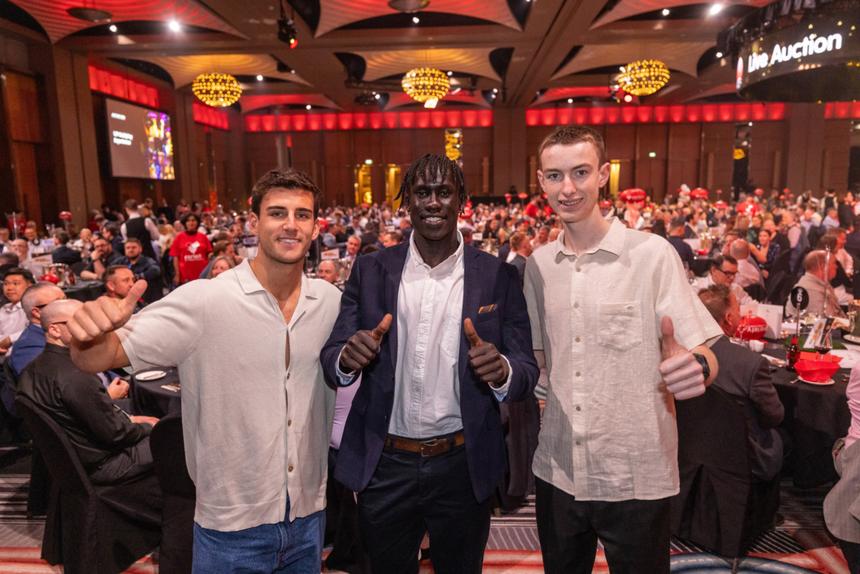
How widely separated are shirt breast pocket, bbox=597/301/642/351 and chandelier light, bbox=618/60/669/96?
11117 mm

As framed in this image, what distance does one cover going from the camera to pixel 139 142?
1526cm

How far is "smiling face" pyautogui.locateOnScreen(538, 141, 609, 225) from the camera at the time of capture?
172 centimetres

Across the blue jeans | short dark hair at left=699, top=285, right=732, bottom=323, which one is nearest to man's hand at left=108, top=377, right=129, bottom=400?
the blue jeans

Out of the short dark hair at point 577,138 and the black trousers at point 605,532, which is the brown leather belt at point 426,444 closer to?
the black trousers at point 605,532

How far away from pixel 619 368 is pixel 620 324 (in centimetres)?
14

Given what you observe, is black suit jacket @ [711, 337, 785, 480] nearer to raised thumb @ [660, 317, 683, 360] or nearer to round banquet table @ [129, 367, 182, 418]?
raised thumb @ [660, 317, 683, 360]

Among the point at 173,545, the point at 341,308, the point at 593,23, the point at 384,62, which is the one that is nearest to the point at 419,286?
the point at 341,308

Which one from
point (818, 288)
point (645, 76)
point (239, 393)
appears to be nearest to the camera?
point (239, 393)

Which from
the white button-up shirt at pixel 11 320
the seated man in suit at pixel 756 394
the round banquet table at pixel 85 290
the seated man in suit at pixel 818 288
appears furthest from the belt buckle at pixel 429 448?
the round banquet table at pixel 85 290

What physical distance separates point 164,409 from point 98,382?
3.49 ft

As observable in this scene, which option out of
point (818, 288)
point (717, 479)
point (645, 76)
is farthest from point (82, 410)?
point (645, 76)

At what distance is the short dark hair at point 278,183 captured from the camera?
1684 millimetres

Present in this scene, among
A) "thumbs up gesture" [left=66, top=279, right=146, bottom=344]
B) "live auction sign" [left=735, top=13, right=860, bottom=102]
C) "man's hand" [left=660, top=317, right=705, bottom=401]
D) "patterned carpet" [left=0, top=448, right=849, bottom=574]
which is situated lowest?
"patterned carpet" [left=0, top=448, right=849, bottom=574]

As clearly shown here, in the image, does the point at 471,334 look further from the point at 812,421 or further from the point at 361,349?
the point at 812,421
